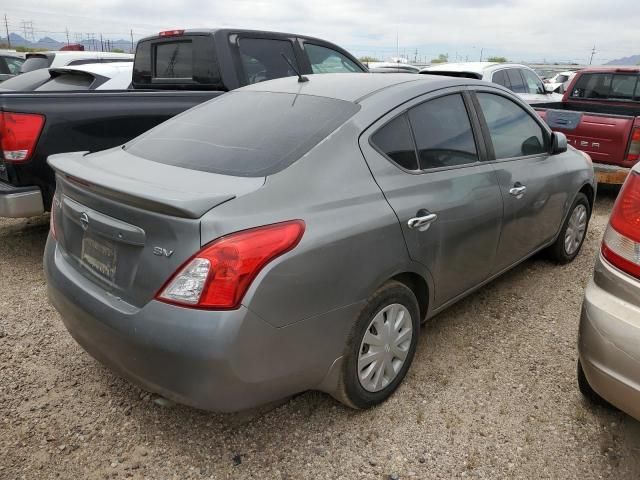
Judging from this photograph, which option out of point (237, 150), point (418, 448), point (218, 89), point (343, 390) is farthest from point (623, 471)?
point (218, 89)

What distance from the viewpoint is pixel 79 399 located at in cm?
272

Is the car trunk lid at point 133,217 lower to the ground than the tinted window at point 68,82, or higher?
higher

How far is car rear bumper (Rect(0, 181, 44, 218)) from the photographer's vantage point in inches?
153

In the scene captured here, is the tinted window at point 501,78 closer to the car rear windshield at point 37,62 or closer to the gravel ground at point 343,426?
the gravel ground at point 343,426

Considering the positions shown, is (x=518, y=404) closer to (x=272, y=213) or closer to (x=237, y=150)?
(x=272, y=213)

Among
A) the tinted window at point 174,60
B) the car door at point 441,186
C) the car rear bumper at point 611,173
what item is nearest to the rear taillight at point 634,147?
the car rear bumper at point 611,173

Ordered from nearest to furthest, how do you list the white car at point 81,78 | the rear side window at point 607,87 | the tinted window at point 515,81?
the white car at point 81,78 → the rear side window at point 607,87 → the tinted window at point 515,81

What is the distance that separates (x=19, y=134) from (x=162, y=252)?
8.41 ft

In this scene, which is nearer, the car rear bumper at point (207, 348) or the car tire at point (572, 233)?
the car rear bumper at point (207, 348)

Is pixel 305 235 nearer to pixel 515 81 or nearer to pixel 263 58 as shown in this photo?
pixel 263 58

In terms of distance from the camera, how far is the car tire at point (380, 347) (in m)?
2.41

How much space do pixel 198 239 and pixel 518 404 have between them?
1.87m

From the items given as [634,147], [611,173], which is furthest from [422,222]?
[634,147]

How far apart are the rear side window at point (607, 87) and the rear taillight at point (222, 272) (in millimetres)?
7312
